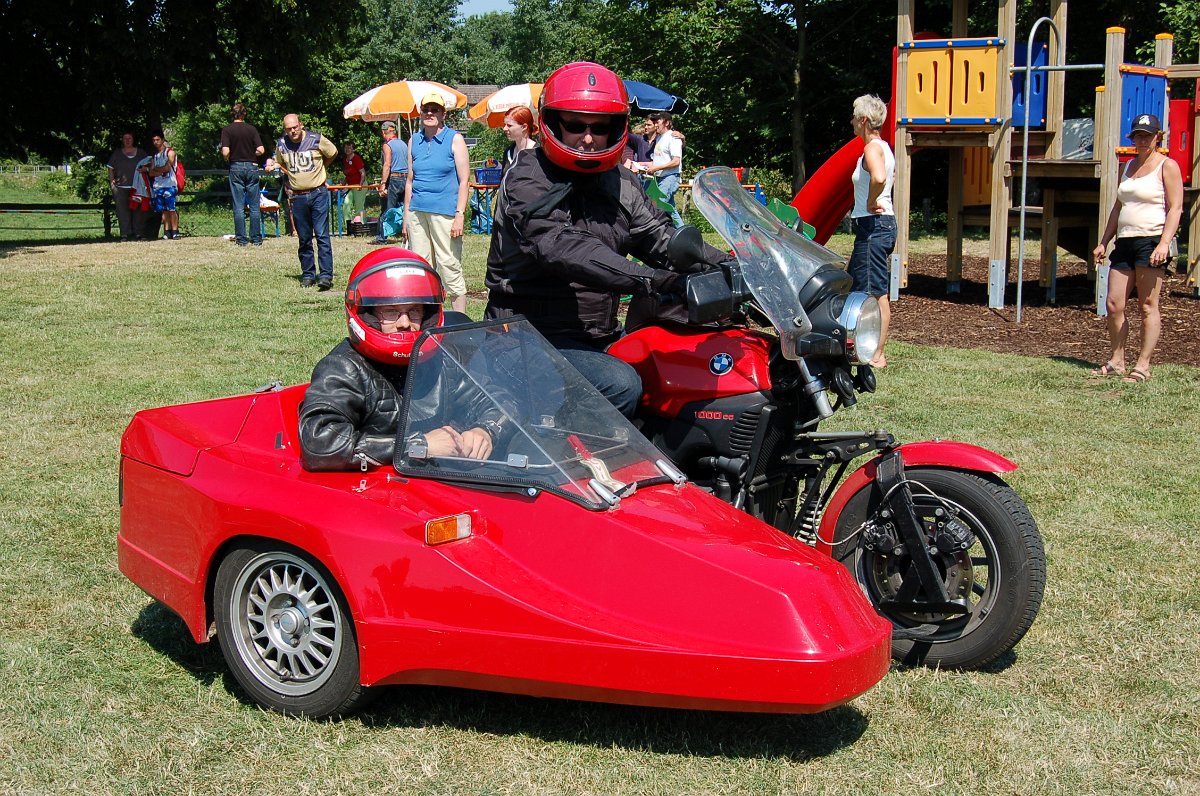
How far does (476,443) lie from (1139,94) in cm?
1268

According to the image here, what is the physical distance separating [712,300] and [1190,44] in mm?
23514

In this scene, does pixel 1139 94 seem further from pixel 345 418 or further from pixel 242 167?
pixel 242 167

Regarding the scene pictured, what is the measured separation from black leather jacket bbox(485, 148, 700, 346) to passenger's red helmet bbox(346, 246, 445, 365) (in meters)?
0.42

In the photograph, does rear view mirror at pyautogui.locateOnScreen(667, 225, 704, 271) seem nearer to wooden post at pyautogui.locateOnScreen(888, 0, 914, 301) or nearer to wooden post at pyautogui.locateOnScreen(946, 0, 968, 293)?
wooden post at pyautogui.locateOnScreen(888, 0, 914, 301)

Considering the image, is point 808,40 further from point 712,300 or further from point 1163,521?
point 712,300

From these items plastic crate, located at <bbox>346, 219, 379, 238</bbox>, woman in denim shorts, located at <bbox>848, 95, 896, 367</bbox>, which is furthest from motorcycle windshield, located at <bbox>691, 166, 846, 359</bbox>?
plastic crate, located at <bbox>346, 219, 379, 238</bbox>

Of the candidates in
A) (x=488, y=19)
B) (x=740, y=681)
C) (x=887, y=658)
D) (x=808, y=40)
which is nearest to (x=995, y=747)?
(x=887, y=658)

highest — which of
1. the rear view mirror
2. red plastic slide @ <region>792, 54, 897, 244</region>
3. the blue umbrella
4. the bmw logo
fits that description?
the blue umbrella

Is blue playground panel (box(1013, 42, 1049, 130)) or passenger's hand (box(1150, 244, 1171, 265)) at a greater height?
blue playground panel (box(1013, 42, 1049, 130))

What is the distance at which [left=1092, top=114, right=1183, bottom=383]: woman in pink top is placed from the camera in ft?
31.1

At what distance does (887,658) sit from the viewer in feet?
12.2

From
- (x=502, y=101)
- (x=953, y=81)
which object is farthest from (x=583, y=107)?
(x=502, y=101)

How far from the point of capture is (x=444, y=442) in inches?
160

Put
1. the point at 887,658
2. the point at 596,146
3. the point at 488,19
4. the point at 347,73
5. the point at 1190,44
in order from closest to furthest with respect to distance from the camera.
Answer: the point at 887,658 → the point at 596,146 → the point at 1190,44 → the point at 347,73 → the point at 488,19
